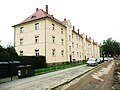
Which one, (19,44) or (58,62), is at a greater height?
(19,44)

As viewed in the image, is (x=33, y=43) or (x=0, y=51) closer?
(x=0, y=51)

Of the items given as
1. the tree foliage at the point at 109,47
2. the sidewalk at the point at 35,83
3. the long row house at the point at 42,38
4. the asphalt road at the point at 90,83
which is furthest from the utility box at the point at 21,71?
the tree foliage at the point at 109,47

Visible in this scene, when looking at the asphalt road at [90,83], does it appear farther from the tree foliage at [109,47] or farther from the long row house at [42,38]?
the tree foliage at [109,47]

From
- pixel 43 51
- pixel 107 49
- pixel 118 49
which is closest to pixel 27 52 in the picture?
pixel 43 51

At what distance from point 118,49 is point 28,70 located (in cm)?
10598

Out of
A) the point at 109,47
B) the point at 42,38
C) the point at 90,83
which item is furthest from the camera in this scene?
the point at 109,47

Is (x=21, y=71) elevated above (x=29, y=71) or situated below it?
above

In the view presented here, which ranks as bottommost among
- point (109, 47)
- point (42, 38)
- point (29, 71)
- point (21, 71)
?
point (29, 71)

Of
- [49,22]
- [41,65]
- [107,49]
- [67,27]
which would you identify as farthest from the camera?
[107,49]

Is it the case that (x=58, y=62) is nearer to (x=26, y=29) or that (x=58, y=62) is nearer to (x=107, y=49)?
(x=26, y=29)

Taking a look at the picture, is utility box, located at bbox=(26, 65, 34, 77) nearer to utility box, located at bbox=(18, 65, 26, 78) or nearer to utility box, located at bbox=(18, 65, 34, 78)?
utility box, located at bbox=(18, 65, 34, 78)

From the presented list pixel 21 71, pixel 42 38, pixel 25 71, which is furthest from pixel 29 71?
pixel 42 38

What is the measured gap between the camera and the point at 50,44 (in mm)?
33875

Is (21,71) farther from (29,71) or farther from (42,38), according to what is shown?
(42,38)
